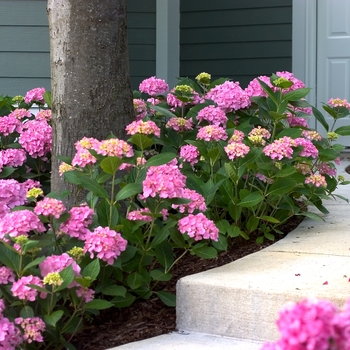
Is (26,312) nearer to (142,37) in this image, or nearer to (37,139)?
(37,139)

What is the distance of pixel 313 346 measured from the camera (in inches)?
28.5

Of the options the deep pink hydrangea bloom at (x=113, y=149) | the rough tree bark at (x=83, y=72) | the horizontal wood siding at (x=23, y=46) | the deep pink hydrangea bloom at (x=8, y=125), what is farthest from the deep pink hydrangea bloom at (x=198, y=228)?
the horizontal wood siding at (x=23, y=46)

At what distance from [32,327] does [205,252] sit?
70 cm

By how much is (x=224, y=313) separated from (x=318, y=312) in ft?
4.48

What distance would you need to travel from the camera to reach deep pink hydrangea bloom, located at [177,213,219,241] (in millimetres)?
2104

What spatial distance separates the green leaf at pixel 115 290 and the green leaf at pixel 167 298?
0.60ft

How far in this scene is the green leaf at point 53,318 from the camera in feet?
5.87

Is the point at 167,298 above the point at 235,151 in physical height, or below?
below

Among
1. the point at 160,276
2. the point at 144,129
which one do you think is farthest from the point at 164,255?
the point at 144,129

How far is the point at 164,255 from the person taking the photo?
225cm

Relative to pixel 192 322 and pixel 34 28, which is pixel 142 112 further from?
pixel 34 28

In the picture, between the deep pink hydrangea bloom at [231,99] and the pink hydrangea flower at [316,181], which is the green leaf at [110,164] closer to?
the pink hydrangea flower at [316,181]

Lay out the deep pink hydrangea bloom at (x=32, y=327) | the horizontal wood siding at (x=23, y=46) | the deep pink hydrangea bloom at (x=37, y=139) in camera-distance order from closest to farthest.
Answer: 1. the deep pink hydrangea bloom at (x=32, y=327)
2. the deep pink hydrangea bloom at (x=37, y=139)
3. the horizontal wood siding at (x=23, y=46)

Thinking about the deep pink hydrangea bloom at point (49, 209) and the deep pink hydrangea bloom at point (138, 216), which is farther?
the deep pink hydrangea bloom at point (138, 216)
